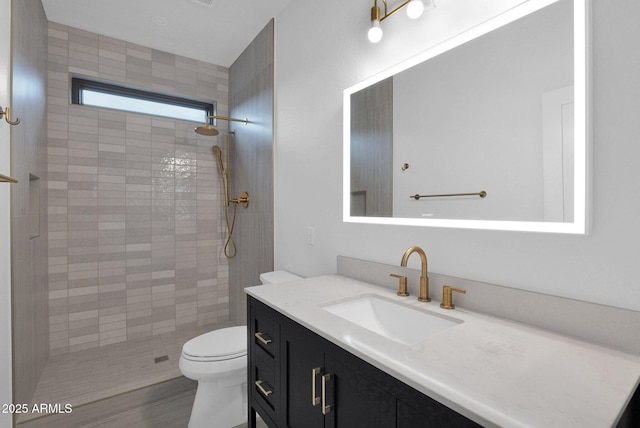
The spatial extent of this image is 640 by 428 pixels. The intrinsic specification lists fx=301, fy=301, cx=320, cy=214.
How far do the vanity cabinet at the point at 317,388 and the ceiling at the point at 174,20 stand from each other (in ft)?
7.06

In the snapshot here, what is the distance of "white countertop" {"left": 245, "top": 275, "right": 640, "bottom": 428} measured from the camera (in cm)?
52

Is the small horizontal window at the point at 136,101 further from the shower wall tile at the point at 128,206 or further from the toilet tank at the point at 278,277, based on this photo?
the toilet tank at the point at 278,277

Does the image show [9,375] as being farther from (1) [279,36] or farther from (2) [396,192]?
(1) [279,36]

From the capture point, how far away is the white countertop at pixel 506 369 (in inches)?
20.4

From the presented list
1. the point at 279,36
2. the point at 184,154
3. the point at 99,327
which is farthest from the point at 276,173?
the point at 99,327

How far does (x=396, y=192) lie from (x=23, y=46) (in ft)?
7.62

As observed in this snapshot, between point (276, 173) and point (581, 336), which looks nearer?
point (581, 336)

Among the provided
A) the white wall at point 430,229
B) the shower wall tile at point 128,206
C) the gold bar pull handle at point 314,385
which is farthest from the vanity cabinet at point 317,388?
the shower wall tile at point 128,206

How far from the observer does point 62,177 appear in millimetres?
2477

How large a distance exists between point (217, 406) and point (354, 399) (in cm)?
123

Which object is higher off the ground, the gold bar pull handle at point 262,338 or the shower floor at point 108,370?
the gold bar pull handle at point 262,338

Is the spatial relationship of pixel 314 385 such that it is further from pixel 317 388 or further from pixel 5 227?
pixel 5 227

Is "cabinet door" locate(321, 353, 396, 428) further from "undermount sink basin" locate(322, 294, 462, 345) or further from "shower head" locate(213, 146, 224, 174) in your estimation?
"shower head" locate(213, 146, 224, 174)

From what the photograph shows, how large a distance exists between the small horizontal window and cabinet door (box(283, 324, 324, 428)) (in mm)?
2733
